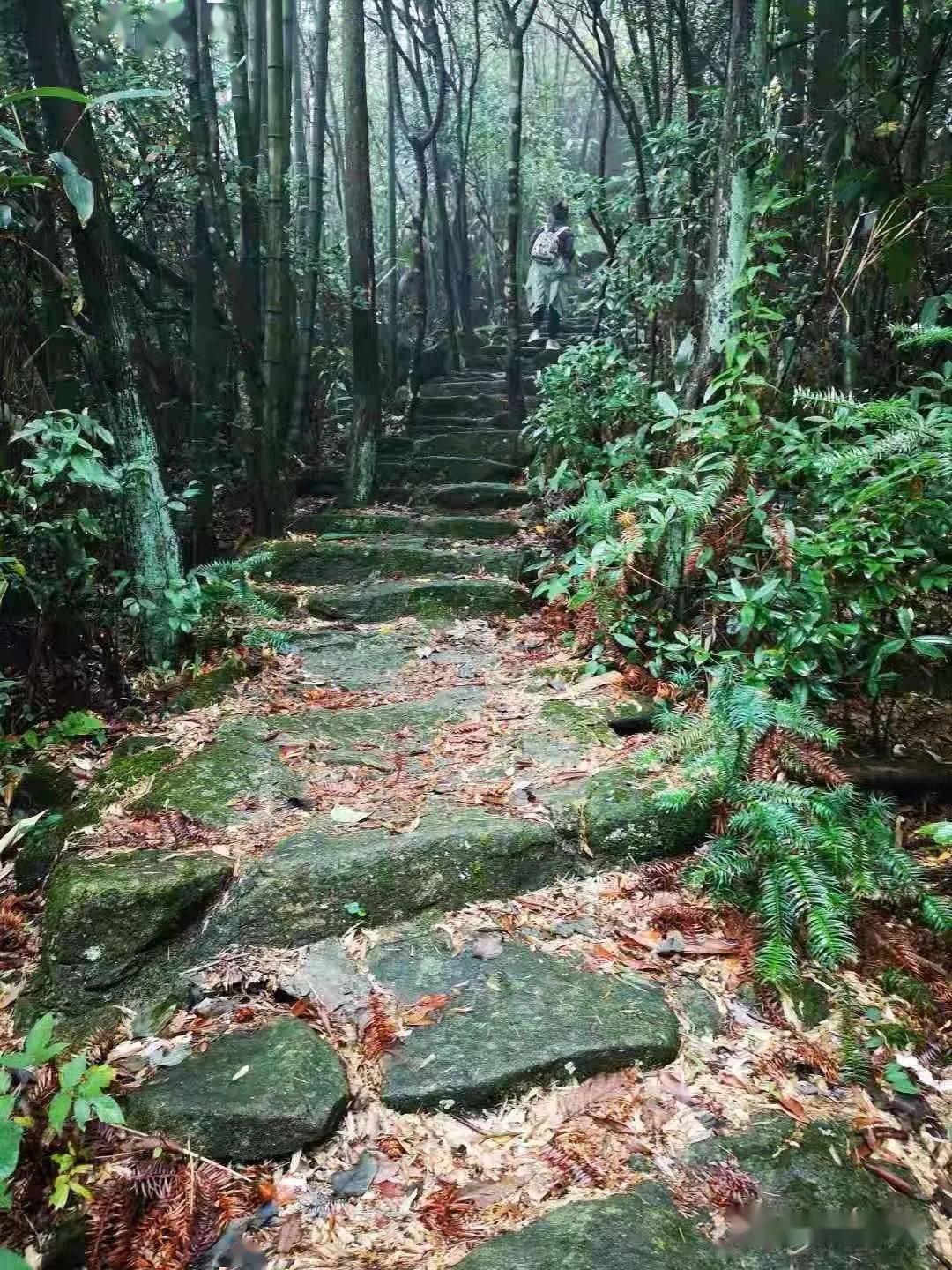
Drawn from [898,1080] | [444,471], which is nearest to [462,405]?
[444,471]

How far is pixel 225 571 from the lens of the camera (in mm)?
4285

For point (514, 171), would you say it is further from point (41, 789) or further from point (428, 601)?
point (41, 789)

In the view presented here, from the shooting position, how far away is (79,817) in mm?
2820

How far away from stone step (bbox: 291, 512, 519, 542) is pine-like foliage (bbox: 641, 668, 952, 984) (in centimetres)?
366

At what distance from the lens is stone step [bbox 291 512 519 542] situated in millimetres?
6324

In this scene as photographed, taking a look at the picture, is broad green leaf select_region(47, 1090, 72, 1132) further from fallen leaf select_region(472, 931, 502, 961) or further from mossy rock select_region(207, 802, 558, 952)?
fallen leaf select_region(472, 931, 502, 961)

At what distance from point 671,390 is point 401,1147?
4.46m

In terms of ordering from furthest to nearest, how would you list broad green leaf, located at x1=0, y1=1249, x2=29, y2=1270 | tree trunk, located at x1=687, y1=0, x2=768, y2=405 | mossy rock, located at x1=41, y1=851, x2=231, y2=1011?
tree trunk, located at x1=687, y1=0, x2=768, y2=405, mossy rock, located at x1=41, y1=851, x2=231, y2=1011, broad green leaf, located at x1=0, y1=1249, x2=29, y2=1270

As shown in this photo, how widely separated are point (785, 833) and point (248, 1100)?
1.65 metres

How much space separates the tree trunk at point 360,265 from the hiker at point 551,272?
453 cm

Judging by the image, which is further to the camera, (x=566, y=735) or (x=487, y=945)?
(x=566, y=735)

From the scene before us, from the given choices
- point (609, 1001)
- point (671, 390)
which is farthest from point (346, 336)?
point (609, 1001)

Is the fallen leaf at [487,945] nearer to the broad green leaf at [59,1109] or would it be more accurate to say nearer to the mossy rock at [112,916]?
the mossy rock at [112,916]

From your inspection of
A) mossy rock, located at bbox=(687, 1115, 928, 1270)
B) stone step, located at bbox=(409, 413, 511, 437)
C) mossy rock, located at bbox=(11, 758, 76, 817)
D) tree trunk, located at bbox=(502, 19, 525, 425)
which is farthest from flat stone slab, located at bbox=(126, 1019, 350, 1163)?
tree trunk, located at bbox=(502, 19, 525, 425)
